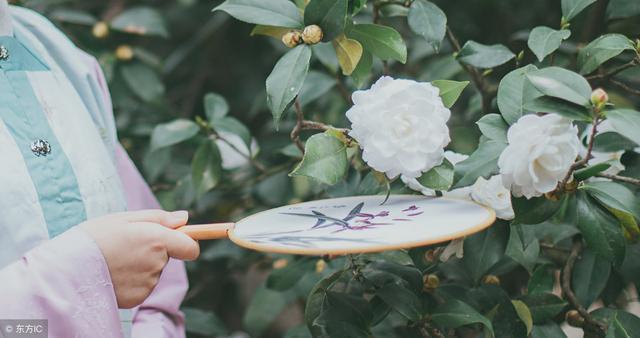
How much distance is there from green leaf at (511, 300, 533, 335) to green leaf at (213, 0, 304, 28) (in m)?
0.51

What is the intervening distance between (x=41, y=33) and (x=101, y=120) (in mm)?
153

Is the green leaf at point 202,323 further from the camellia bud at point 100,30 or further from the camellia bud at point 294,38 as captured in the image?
the camellia bud at point 294,38

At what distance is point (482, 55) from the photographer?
3.91 feet

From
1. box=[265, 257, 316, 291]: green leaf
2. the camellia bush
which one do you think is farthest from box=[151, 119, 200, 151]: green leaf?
box=[265, 257, 316, 291]: green leaf

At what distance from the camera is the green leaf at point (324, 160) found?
956 millimetres

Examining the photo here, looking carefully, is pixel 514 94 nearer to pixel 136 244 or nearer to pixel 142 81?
pixel 136 244

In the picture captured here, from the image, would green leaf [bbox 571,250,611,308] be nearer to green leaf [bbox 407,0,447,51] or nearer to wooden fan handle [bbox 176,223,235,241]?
green leaf [bbox 407,0,447,51]

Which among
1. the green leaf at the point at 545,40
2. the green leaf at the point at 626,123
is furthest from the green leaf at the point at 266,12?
the green leaf at the point at 626,123

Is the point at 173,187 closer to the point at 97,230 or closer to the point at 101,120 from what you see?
the point at 101,120

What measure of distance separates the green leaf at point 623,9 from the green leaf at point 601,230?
1.27ft

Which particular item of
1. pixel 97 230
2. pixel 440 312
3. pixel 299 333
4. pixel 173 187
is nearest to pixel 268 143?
pixel 173 187

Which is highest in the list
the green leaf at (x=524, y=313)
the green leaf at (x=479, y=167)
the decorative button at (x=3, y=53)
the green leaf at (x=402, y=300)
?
the decorative button at (x=3, y=53)

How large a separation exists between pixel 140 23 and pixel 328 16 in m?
0.94

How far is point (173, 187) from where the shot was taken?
1.77 m
